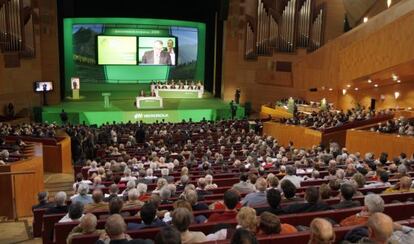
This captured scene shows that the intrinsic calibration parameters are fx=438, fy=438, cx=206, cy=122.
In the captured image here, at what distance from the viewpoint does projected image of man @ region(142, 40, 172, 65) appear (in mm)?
26141

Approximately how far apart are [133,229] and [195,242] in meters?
0.85

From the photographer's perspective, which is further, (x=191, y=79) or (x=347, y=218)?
(x=191, y=79)

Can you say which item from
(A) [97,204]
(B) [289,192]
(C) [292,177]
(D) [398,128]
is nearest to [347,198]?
(B) [289,192]

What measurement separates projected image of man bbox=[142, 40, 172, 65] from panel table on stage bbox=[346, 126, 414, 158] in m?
15.0

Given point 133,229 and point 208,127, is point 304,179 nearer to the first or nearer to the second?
point 133,229

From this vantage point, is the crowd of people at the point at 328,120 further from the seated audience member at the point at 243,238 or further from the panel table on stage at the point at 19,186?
the seated audience member at the point at 243,238

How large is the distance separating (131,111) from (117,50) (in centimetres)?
600

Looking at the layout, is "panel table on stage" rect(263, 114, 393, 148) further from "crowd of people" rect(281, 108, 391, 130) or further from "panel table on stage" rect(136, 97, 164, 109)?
"panel table on stage" rect(136, 97, 164, 109)

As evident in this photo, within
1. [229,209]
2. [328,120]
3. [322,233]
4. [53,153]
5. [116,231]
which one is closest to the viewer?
[322,233]

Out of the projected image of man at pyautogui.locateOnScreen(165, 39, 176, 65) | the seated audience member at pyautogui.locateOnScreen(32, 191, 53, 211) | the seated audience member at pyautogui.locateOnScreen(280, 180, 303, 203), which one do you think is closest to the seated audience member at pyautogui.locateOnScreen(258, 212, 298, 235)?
the seated audience member at pyautogui.locateOnScreen(280, 180, 303, 203)

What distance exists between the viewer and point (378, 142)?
12641 mm

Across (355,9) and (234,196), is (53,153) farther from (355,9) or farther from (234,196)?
(355,9)

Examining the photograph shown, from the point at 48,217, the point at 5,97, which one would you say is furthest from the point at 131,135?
the point at 48,217

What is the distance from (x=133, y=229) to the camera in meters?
4.11
